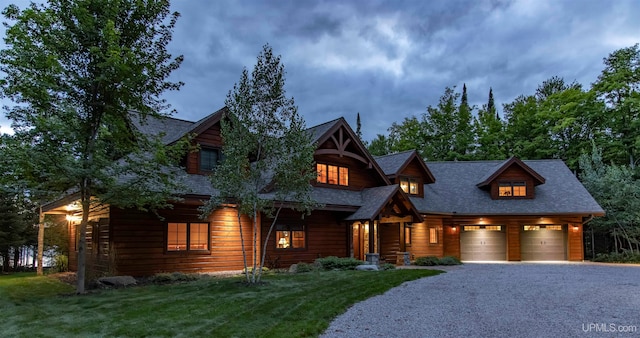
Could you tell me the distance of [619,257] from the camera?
21812 mm

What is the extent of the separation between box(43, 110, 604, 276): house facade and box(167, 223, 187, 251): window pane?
0.11 feet

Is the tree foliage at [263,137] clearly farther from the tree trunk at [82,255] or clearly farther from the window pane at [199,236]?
the window pane at [199,236]

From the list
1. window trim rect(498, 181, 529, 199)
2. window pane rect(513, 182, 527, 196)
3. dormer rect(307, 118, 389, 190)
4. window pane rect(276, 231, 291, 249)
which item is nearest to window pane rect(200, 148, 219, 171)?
window pane rect(276, 231, 291, 249)

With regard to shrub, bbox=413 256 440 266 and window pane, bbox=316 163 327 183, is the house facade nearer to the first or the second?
window pane, bbox=316 163 327 183

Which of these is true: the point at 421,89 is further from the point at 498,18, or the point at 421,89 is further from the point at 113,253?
the point at 113,253

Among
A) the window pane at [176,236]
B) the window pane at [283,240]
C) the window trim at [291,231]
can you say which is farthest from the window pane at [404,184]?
the window pane at [176,236]

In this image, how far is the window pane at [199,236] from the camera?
48.3 feet

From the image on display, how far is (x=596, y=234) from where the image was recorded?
2516 cm

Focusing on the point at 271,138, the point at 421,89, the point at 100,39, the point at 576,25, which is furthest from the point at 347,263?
the point at 421,89

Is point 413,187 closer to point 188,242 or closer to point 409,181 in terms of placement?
point 409,181

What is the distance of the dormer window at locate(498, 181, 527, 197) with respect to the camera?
23016 millimetres

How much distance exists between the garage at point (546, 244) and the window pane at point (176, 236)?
54.4 feet

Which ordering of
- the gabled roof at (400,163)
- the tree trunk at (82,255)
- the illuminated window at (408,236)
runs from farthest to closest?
the gabled roof at (400,163) < the illuminated window at (408,236) < the tree trunk at (82,255)

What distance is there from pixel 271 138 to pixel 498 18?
12251 millimetres
